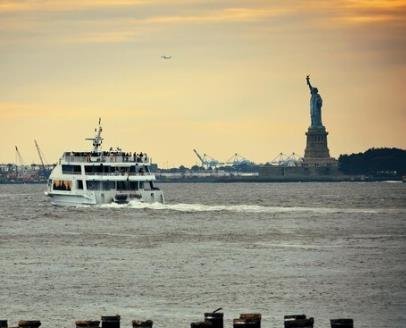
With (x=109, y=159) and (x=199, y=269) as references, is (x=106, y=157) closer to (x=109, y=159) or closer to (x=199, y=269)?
(x=109, y=159)

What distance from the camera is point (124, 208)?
165 meters

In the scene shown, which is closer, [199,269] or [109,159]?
[199,269]

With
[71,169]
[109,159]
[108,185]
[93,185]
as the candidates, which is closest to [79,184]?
[71,169]

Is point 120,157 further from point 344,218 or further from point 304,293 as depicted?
point 304,293

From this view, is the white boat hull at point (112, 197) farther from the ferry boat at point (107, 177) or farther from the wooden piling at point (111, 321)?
the wooden piling at point (111, 321)

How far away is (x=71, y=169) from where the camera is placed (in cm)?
16550

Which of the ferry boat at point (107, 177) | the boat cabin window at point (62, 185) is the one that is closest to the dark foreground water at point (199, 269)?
the ferry boat at point (107, 177)

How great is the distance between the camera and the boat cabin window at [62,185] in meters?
168

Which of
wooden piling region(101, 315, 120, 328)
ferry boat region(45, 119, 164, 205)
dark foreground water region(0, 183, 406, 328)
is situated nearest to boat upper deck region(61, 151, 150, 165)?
ferry boat region(45, 119, 164, 205)

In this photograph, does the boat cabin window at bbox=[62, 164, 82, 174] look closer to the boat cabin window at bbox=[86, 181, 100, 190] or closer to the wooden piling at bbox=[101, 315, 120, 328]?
the boat cabin window at bbox=[86, 181, 100, 190]

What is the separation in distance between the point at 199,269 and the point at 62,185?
303 ft

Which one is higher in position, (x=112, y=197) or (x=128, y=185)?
(x=128, y=185)

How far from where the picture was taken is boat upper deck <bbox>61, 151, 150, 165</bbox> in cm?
16475

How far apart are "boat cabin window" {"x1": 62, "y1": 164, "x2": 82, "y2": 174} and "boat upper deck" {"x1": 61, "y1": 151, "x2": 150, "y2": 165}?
979 mm
